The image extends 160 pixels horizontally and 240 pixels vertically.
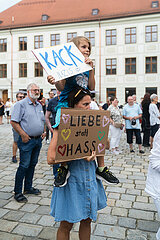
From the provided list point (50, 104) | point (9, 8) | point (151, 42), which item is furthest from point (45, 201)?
point (9, 8)

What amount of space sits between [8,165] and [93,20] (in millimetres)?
27773

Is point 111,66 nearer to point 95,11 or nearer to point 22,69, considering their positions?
point 95,11

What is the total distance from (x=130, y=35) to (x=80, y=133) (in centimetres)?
2999

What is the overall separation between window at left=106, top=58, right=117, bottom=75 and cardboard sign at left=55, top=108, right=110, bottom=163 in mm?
29235

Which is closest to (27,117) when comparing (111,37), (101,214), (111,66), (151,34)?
(101,214)

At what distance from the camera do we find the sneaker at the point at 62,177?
1945 millimetres

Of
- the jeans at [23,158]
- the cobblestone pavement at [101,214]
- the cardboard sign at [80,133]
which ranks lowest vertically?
the cobblestone pavement at [101,214]

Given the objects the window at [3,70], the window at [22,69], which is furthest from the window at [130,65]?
the window at [3,70]

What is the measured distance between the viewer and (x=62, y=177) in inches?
78.0

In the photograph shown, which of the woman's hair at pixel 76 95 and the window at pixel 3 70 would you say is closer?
the woman's hair at pixel 76 95

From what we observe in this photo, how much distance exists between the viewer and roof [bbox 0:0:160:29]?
30352 mm

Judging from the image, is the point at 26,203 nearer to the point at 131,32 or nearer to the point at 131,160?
the point at 131,160

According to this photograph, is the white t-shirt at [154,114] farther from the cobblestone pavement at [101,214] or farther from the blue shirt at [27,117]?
the blue shirt at [27,117]

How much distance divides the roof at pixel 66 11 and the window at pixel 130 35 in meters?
1.72
